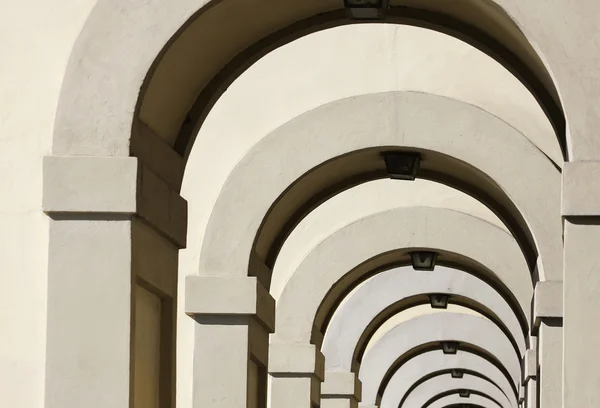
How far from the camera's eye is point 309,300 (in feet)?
50.1

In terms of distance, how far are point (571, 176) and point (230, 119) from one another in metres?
5.81

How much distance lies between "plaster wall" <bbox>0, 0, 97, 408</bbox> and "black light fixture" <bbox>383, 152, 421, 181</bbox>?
5.94 m

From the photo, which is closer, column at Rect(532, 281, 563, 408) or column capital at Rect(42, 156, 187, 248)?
column capital at Rect(42, 156, 187, 248)

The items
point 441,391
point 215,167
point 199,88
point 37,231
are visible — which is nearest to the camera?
point 37,231

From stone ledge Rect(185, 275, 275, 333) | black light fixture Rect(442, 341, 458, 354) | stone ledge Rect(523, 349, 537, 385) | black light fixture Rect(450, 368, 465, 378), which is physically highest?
black light fixture Rect(442, 341, 458, 354)

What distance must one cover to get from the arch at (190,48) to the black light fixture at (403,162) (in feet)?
11.8

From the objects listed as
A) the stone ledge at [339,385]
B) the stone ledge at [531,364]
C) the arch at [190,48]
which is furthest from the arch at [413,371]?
the arch at [190,48]

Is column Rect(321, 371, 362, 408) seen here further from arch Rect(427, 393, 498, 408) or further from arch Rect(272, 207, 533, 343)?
arch Rect(427, 393, 498, 408)

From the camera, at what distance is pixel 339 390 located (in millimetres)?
19406

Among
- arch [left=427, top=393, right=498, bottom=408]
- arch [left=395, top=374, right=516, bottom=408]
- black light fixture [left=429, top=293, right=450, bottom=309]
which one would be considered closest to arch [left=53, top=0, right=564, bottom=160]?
black light fixture [left=429, top=293, right=450, bottom=309]

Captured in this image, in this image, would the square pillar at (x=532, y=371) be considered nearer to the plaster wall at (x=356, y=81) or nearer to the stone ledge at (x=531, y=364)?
the stone ledge at (x=531, y=364)

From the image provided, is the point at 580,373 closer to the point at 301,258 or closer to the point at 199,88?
the point at 199,88

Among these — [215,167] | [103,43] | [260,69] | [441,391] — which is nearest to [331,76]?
[260,69]

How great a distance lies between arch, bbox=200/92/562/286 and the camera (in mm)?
10984
